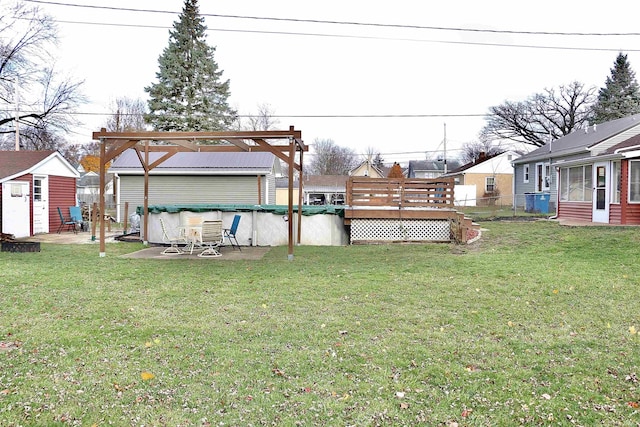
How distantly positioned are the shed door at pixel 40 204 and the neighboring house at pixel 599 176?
18866 millimetres

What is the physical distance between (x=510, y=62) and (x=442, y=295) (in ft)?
59.7

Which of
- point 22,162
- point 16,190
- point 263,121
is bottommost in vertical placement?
point 16,190

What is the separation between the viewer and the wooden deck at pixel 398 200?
12.6 meters

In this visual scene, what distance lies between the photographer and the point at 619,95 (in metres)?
39.8

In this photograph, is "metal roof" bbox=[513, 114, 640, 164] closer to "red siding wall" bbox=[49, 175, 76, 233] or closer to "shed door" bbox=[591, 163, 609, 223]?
"shed door" bbox=[591, 163, 609, 223]

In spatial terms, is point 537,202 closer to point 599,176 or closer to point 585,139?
point 585,139

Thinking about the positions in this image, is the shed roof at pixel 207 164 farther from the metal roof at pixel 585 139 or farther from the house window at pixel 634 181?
the metal roof at pixel 585 139

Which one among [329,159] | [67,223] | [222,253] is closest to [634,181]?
[222,253]

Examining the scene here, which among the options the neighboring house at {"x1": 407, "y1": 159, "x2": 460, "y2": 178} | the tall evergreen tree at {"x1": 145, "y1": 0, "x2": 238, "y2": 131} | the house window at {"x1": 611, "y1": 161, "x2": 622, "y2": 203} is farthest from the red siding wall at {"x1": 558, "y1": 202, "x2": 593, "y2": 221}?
the neighboring house at {"x1": 407, "y1": 159, "x2": 460, "y2": 178}

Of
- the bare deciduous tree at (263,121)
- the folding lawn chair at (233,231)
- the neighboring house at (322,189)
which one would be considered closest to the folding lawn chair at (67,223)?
the folding lawn chair at (233,231)

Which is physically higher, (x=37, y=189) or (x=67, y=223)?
(x=37, y=189)

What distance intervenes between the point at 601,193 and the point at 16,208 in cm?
1907

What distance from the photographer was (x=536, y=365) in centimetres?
350

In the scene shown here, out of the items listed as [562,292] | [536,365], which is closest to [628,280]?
[562,292]
